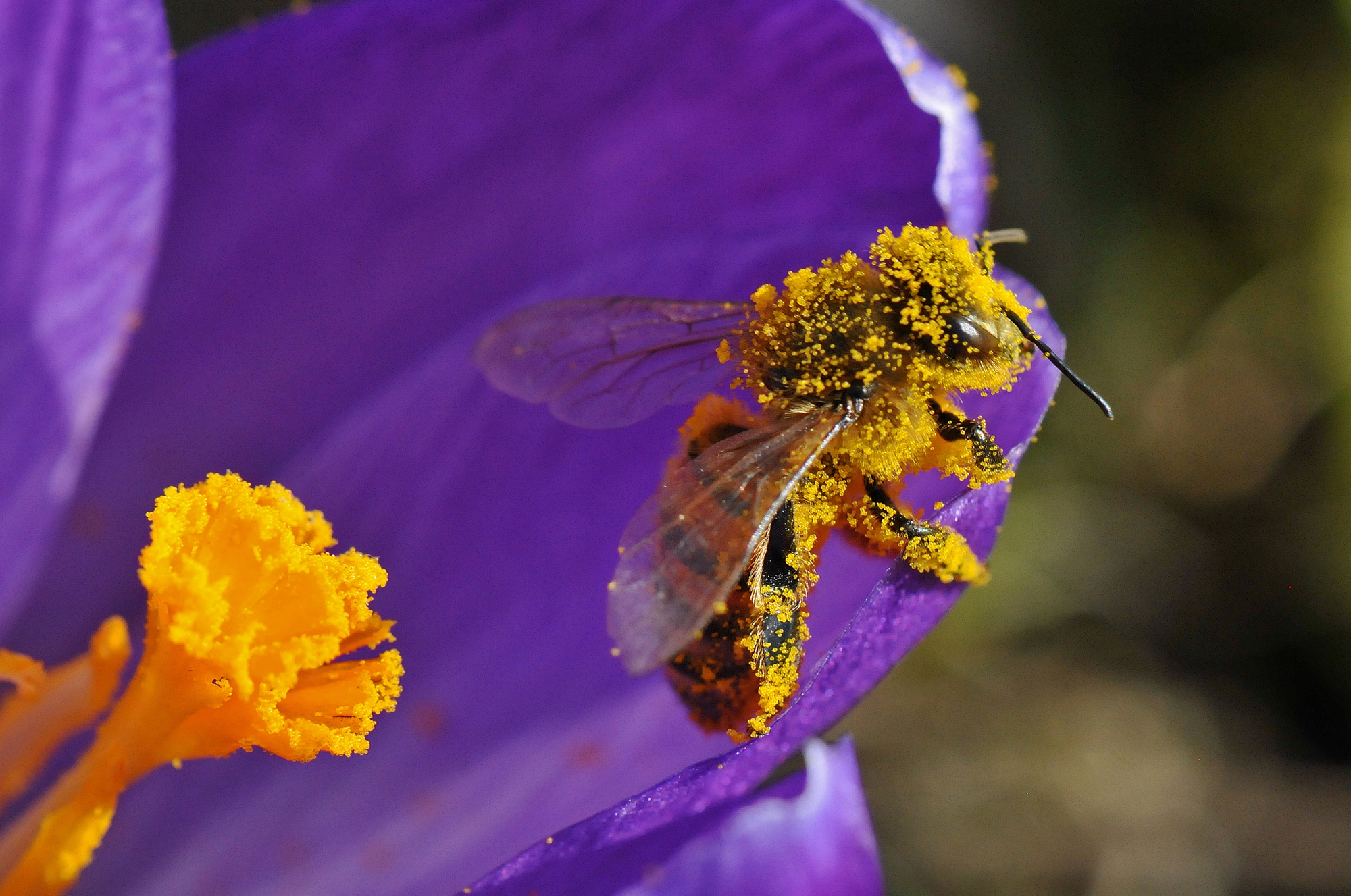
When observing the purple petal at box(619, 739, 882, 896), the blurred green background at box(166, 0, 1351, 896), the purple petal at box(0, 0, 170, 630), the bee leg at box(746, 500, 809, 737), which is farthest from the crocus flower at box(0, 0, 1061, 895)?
the blurred green background at box(166, 0, 1351, 896)

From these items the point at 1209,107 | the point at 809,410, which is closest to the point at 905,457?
the point at 809,410

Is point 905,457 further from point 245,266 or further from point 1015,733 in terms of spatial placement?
point 1015,733

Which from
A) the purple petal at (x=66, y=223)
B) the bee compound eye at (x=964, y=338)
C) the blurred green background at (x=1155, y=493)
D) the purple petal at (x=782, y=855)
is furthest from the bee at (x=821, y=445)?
the blurred green background at (x=1155, y=493)

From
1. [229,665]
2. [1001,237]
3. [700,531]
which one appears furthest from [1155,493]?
[229,665]

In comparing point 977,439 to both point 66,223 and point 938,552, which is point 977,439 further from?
point 66,223

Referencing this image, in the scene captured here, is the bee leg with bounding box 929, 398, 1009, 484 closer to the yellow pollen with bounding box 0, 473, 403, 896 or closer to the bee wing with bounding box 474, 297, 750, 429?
the bee wing with bounding box 474, 297, 750, 429
